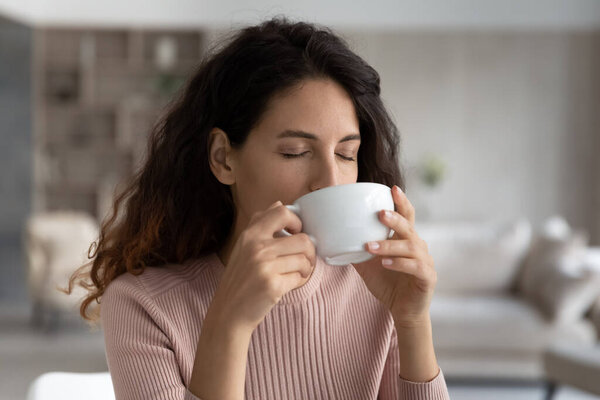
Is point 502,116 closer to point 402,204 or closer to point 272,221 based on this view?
point 402,204

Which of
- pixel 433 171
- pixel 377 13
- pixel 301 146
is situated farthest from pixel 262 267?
pixel 377 13

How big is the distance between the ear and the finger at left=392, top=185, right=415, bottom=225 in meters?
0.30

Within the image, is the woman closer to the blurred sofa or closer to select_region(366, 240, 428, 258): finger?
select_region(366, 240, 428, 258): finger

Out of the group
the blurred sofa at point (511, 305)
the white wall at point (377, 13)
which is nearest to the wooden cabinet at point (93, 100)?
the white wall at point (377, 13)

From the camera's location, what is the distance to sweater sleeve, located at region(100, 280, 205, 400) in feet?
3.21

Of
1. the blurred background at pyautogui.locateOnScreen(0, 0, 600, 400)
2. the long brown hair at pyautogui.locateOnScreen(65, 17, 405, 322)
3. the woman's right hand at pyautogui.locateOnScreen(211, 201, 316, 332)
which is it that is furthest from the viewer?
the blurred background at pyautogui.locateOnScreen(0, 0, 600, 400)

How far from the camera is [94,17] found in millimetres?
6520

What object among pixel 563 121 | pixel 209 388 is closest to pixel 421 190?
pixel 563 121

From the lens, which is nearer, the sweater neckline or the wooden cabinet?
the sweater neckline

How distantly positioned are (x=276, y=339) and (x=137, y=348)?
0.82 feet

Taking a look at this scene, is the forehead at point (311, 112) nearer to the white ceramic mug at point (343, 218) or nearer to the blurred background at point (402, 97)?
the white ceramic mug at point (343, 218)

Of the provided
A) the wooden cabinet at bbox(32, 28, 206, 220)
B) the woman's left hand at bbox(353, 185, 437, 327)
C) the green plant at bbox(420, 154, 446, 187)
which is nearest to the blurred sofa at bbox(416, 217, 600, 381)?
the green plant at bbox(420, 154, 446, 187)

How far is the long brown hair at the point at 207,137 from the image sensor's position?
1.07 m

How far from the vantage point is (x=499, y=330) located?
3650 mm
